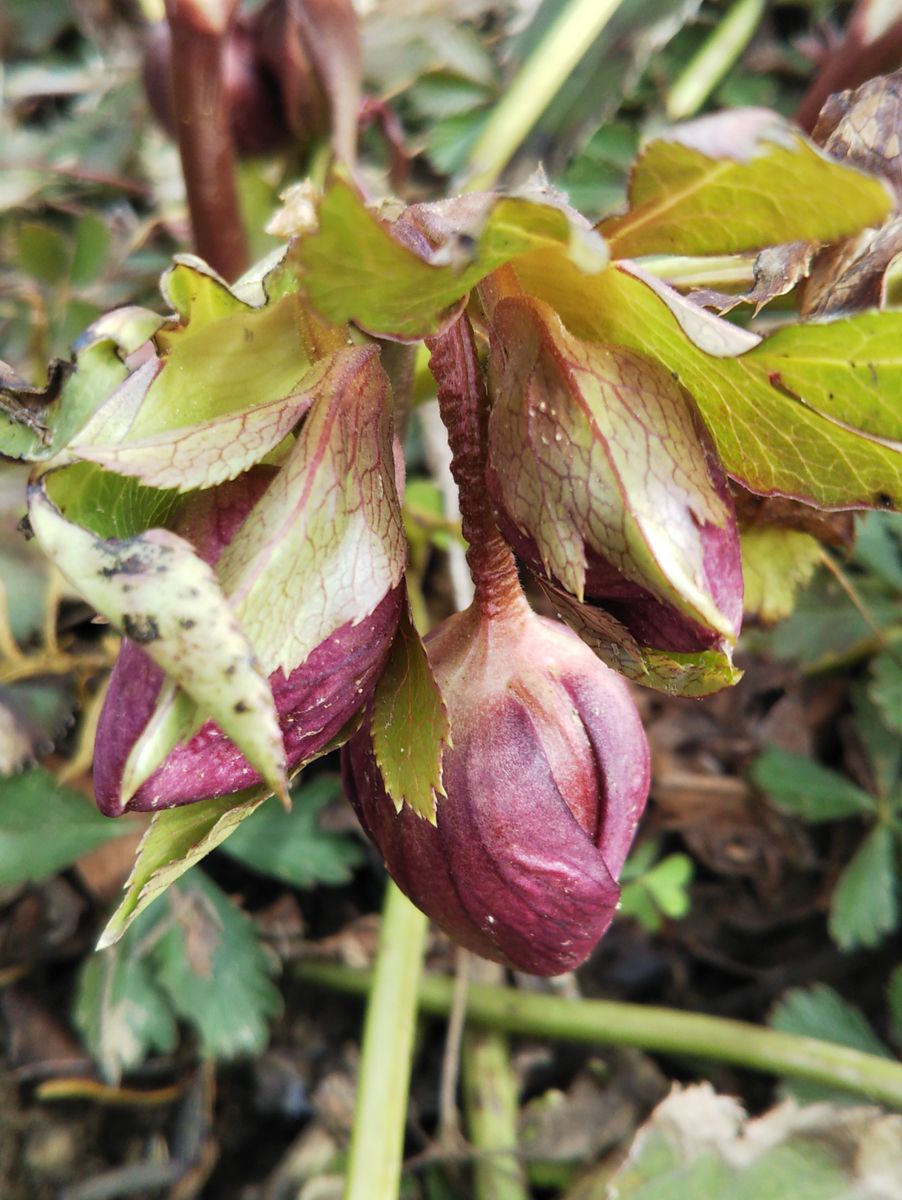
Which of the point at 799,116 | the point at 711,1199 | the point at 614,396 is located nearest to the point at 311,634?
the point at 614,396

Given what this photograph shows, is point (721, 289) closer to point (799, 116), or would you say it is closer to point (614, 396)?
point (614, 396)

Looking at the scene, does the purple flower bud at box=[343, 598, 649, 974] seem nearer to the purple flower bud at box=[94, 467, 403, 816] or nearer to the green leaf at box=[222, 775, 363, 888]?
the purple flower bud at box=[94, 467, 403, 816]

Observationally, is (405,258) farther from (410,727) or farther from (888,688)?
(888,688)

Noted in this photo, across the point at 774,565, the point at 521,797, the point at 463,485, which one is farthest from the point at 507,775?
the point at 774,565

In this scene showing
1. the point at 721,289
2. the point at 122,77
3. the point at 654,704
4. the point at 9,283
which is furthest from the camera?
the point at 122,77

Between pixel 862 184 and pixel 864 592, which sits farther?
pixel 864 592
